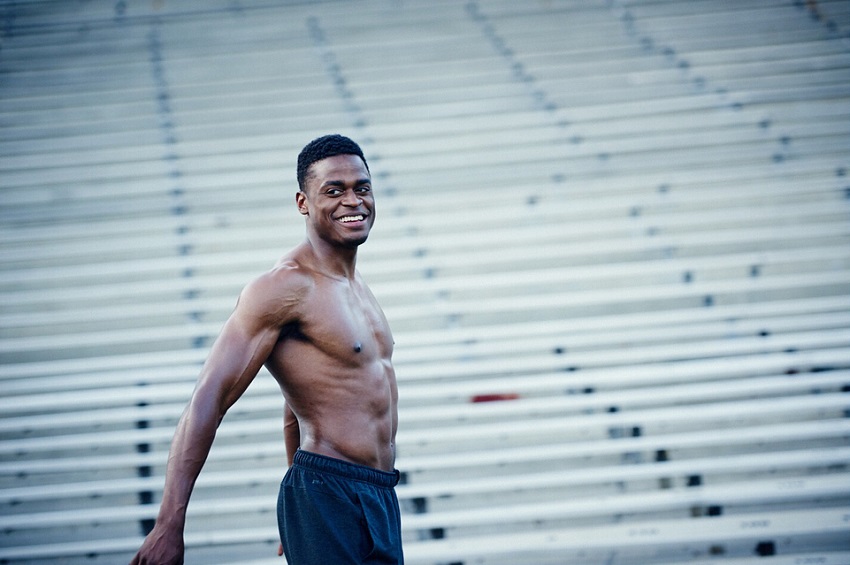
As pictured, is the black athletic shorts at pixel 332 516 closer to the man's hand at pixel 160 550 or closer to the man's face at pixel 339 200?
the man's hand at pixel 160 550

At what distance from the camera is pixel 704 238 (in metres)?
3.49

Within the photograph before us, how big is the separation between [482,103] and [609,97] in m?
0.72

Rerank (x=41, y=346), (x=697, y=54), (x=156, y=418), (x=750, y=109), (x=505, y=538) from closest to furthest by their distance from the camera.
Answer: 1. (x=505, y=538)
2. (x=156, y=418)
3. (x=41, y=346)
4. (x=750, y=109)
5. (x=697, y=54)

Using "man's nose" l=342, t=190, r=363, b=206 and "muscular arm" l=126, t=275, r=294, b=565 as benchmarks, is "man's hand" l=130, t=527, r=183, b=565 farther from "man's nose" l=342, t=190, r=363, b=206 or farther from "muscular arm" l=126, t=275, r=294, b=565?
"man's nose" l=342, t=190, r=363, b=206

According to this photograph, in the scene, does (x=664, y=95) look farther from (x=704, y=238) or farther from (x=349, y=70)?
(x=349, y=70)

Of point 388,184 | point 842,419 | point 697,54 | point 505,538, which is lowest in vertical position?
point 505,538

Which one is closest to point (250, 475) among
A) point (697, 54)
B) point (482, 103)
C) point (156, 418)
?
point (156, 418)

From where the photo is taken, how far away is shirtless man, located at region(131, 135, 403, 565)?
137 centimetres

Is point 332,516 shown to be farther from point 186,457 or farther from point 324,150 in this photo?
point 324,150

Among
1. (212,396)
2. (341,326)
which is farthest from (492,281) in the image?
(212,396)

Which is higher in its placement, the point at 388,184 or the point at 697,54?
the point at 697,54

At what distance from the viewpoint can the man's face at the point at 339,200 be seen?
157 cm

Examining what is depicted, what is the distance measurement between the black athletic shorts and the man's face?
463 mm

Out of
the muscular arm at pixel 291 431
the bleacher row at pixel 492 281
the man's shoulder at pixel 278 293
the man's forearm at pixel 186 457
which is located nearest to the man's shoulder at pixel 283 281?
the man's shoulder at pixel 278 293
